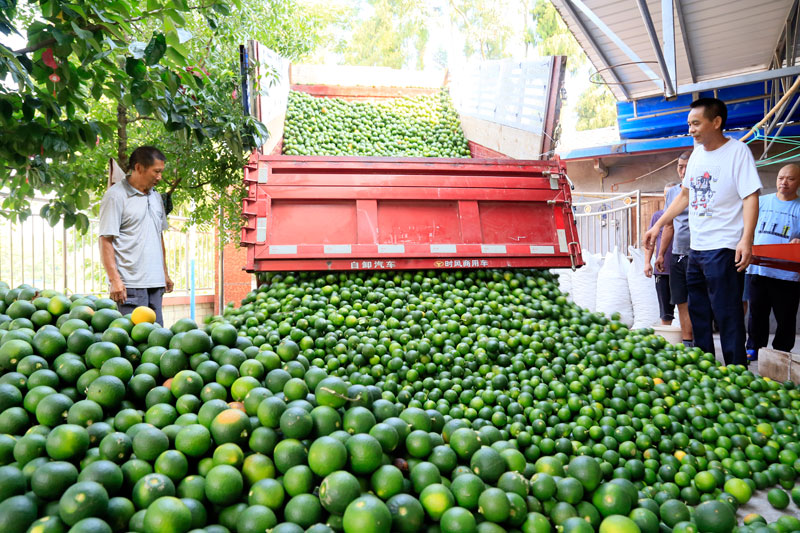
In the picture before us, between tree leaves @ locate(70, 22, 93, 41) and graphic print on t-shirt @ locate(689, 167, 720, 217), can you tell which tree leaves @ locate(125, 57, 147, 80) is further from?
graphic print on t-shirt @ locate(689, 167, 720, 217)

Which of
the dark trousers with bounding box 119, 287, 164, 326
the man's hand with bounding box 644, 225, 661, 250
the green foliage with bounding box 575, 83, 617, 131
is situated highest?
the green foliage with bounding box 575, 83, 617, 131

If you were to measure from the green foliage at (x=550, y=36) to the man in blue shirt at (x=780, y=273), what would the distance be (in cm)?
1518

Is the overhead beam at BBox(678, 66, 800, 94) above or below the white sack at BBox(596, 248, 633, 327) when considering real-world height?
above

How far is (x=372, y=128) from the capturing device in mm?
6941

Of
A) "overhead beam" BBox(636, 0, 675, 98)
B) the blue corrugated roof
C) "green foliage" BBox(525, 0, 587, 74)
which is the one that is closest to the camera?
"overhead beam" BBox(636, 0, 675, 98)

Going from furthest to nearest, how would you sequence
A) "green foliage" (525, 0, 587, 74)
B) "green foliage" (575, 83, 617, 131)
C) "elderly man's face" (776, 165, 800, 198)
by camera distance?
"green foliage" (575, 83, 617, 131) → "green foliage" (525, 0, 587, 74) → "elderly man's face" (776, 165, 800, 198)

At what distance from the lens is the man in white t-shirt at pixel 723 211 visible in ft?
11.4

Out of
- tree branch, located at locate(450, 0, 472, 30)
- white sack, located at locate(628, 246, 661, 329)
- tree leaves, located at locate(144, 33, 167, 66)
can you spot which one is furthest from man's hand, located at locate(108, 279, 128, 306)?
tree branch, located at locate(450, 0, 472, 30)

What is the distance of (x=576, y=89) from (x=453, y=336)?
2198cm

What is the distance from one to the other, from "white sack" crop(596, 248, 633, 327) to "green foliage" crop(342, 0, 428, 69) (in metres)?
18.2

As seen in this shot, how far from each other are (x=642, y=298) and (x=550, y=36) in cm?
1608

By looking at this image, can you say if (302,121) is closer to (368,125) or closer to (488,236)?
(368,125)

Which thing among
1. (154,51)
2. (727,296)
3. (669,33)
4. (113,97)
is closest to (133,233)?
(113,97)

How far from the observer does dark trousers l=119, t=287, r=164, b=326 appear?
3.87m
